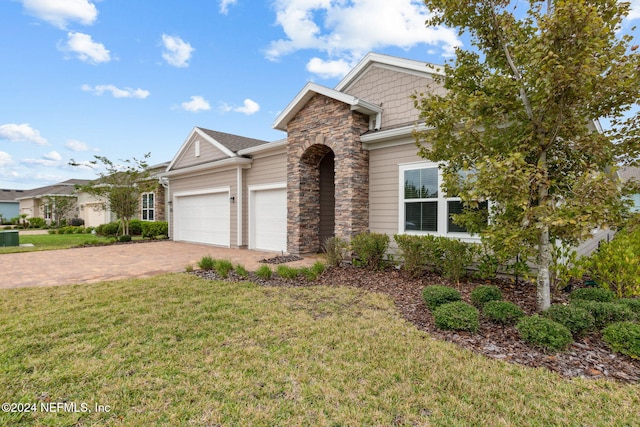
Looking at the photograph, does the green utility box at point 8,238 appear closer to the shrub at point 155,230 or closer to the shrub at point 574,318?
the shrub at point 155,230

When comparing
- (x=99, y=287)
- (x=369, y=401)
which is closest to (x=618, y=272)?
(x=369, y=401)

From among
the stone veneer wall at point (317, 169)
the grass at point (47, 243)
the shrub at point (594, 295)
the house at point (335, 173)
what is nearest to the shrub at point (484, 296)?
the shrub at point (594, 295)

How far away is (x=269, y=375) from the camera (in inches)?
113

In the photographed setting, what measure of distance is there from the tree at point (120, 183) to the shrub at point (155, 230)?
1.95 meters

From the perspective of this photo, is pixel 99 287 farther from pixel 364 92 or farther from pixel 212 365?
pixel 364 92

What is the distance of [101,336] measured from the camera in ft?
12.3

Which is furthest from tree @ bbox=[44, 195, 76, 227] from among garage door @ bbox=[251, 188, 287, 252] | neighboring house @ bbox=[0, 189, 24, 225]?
garage door @ bbox=[251, 188, 287, 252]

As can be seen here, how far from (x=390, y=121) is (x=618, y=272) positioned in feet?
19.7

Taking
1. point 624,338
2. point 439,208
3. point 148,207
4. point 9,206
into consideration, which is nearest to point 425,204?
point 439,208

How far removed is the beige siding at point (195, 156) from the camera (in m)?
13.8

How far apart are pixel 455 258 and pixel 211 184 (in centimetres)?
1112

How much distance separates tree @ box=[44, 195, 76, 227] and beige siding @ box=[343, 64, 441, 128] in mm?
28219

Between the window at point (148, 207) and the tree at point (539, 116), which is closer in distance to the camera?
the tree at point (539, 116)

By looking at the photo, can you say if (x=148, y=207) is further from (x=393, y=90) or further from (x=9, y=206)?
(x=9, y=206)
